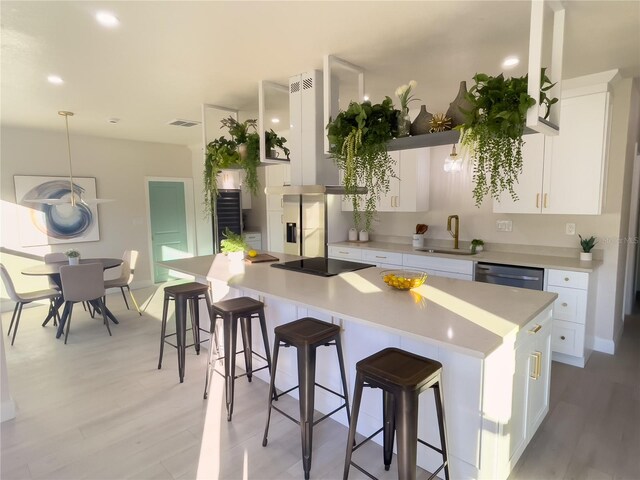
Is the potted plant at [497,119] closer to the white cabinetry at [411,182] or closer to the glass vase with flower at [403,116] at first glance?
the glass vase with flower at [403,116]

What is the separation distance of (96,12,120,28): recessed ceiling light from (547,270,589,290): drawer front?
12.8 ft

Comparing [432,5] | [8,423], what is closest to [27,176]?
[8,423]

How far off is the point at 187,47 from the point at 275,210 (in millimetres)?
3487

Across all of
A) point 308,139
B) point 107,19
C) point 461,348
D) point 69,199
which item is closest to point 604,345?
point 461,348

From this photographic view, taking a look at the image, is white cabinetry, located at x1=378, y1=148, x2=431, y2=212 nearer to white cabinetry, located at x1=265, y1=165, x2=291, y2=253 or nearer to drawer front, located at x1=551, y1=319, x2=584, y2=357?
white cabinetry, located at x1=265, y1=165, x2=291, y2=253

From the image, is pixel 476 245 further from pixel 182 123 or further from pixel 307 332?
pixel 182 123

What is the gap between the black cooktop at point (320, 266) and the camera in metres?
3.01

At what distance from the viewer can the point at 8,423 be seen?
8.42 ft

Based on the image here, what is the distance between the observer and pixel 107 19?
2.19 meters

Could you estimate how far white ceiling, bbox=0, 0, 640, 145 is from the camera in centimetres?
210

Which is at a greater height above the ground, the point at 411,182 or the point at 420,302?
the point at 411,182

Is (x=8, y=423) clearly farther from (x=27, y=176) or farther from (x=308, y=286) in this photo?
(x=27, y=176)

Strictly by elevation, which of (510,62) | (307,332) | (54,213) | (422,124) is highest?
(510,62)

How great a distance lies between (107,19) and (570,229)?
4328 mm
